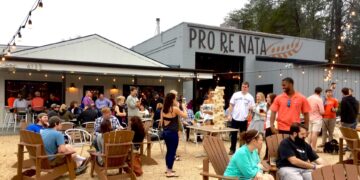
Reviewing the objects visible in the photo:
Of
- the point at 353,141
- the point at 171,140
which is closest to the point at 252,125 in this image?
the point at 353,141

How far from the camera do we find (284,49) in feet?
74.7

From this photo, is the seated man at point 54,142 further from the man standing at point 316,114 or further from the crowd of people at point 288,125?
the man standing at point 316,114

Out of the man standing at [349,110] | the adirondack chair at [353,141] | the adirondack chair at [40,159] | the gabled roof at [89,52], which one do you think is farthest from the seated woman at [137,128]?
the gabled roof at [89,52]

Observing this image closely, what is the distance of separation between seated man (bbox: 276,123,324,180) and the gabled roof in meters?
12.8

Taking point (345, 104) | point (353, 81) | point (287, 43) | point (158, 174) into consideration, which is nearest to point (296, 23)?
point (287, 43)

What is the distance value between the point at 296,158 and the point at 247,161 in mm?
834

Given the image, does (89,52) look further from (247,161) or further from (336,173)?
(336,173)

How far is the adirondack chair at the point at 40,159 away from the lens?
5.28m

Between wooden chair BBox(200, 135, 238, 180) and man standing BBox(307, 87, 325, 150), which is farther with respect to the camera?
man standing BBox(307, 87, 325, 150)

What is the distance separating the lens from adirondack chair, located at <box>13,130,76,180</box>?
17.3ft

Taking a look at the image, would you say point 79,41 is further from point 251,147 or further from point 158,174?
point 251,147

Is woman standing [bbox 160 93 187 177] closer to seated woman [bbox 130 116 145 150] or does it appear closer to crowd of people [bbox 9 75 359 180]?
crowd of people [bbox 9 75 359 180]

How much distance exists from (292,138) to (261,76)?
16532mm

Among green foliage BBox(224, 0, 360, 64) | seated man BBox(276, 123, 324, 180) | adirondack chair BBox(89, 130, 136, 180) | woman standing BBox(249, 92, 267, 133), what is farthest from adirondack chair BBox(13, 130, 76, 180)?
green foliage BBox(224, 0, 360, 64)
